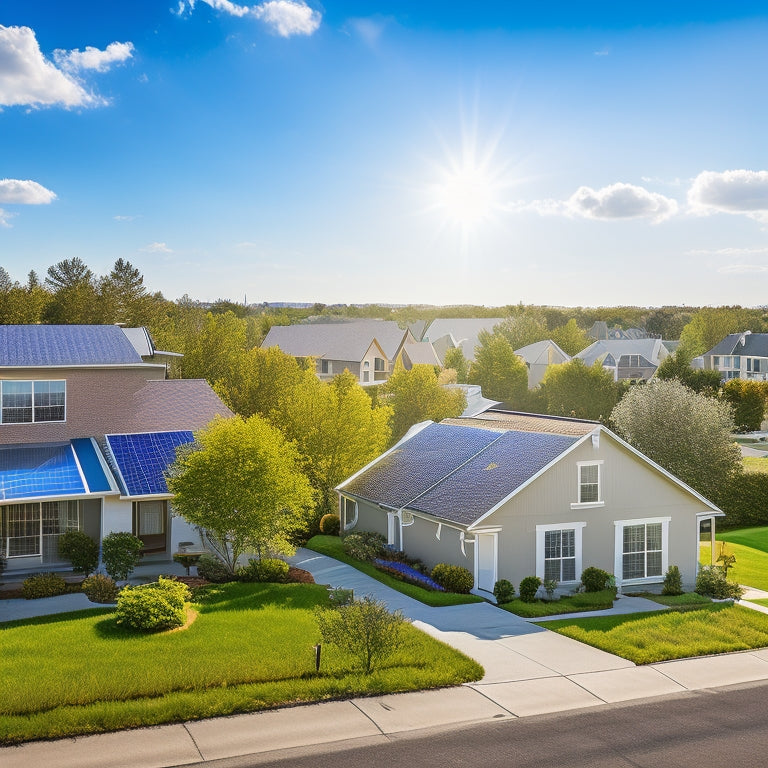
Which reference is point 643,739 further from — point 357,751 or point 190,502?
point 190,502

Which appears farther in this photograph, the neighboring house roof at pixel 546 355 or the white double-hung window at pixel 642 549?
the neighboring house roof at pixel 546 355

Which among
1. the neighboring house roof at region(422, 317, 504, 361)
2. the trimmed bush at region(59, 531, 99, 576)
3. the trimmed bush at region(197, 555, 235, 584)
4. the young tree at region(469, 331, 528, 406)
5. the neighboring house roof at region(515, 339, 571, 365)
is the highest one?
the neighboring house roof at region(422, 317, 504, 361)

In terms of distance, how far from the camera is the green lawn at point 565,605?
24.3 metres

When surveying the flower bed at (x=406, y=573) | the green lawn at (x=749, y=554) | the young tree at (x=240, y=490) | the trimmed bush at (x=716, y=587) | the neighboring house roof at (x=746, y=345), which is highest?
the neighboring house roof at (x=746, y=345)

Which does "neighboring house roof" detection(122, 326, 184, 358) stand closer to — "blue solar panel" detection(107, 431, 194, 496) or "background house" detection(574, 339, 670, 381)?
"blue solar panel" detection(107, 431, 194, 496)

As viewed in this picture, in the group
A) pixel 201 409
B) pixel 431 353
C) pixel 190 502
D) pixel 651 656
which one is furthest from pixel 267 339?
pixel 651 656

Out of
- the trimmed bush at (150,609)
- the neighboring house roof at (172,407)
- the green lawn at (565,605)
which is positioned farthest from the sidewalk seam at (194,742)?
the neighboring house roof at (172,407)

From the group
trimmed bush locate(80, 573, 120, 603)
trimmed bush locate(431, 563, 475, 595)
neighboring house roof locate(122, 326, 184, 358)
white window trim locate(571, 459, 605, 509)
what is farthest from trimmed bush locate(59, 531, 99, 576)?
white window trim locate(571, 459, 605, 509)

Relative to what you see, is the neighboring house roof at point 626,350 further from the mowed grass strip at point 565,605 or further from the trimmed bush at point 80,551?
the trimmed bush at point 80,551

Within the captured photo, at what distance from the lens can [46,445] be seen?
31234 mm

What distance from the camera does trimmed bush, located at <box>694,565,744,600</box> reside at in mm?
27719

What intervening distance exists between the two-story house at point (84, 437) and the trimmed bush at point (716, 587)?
1789 centimetres

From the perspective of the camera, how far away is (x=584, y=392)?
7062 cm

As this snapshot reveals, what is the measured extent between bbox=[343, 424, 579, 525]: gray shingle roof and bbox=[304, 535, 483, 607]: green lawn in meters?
2.32
